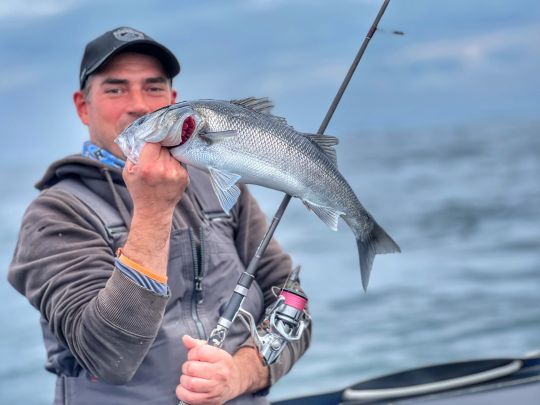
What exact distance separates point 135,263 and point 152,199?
197 millimetres

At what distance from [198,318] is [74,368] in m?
0.46

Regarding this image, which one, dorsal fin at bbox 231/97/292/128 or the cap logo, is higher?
the cap logo

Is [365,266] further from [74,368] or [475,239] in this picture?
[475,239]

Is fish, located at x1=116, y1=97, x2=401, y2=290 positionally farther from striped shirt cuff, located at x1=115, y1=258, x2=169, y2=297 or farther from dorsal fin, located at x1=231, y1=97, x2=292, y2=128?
Result: striped shirt cuff, located at x1=115, y1=258, x2=169, y2=297

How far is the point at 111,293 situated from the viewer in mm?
2541

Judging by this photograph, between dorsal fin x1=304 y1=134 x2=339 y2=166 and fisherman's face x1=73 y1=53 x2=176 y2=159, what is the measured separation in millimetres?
768

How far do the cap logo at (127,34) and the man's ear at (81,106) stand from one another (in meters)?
0.29

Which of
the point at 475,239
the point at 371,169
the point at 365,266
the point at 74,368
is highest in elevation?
the point at 365,266

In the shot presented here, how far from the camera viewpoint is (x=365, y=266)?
2.76m

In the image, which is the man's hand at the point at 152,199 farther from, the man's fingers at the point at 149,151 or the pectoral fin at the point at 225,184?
the pectoral fin at the point at 225,184

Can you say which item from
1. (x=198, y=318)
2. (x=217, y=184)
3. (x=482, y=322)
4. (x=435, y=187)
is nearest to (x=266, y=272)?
(x=198, y=318)

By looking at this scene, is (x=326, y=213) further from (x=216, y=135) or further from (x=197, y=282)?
(x=197, y=282)

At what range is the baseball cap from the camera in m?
3.13

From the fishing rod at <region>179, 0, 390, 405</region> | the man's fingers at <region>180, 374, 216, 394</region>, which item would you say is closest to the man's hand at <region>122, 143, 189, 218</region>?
the fishing rod at <region>179, 0, 390, 405</region>
